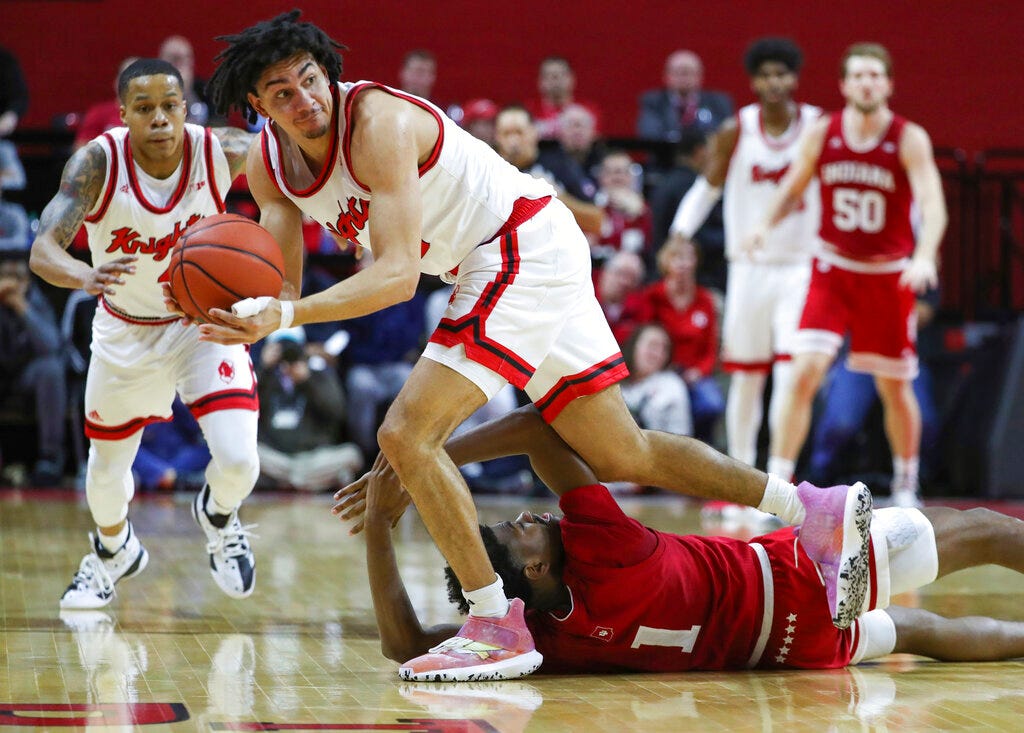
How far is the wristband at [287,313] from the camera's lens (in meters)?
3.72

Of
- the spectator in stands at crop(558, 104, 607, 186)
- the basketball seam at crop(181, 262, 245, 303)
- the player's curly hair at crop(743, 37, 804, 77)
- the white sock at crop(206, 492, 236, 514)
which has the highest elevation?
the player's curly hair at crop(743, 37, 804, 77)

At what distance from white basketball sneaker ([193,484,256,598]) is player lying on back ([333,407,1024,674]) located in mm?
1268

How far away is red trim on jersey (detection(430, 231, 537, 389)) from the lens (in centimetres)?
405

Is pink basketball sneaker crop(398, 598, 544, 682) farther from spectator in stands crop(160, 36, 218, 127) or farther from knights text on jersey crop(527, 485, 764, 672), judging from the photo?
spectator in stands crop(160, 36, 218, 127)

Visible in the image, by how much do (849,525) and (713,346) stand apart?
19.3ft

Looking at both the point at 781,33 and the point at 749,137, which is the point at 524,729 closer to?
the point at 749,137

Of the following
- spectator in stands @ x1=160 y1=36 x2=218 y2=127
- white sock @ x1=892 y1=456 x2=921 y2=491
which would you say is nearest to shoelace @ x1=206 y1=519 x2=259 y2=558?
white sock @ x1=892 y1=456 x2=921 y2=491

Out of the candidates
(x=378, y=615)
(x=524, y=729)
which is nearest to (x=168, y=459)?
(x=378, y=615)

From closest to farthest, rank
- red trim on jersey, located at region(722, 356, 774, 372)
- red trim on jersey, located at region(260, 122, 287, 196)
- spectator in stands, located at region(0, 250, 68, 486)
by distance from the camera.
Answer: red trim on jersey, located at region(260, 122, 287, 196) → red trim on jersey, located at region(722, 356, 774, 372) → spectator in stands, located at region(0, 250, 68, 486)

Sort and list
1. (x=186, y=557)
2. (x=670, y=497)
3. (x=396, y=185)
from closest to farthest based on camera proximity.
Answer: (x=396, y=185) → (x=186, y=557) → (x=670, y=497)

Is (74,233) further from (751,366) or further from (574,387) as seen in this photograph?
(751,366)

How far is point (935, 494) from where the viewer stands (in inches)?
382

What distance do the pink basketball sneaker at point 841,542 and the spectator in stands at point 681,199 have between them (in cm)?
625

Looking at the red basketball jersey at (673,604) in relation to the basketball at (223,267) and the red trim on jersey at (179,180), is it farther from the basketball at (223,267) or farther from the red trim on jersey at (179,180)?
the red trim on jersey at (179,180)
